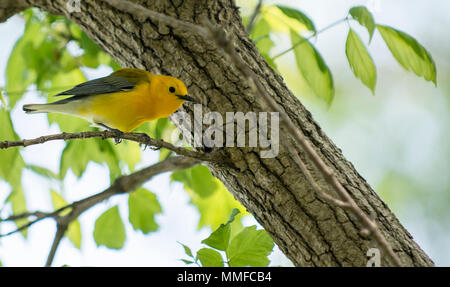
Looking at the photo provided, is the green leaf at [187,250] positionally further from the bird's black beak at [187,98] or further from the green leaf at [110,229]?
the green leaf at [110,229]

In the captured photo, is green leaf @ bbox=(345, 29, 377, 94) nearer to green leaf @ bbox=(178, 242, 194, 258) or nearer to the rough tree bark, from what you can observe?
the rough tree bark

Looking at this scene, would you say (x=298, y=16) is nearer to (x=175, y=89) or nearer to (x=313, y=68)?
(x=313, y=68)

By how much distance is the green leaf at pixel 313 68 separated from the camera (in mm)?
2623

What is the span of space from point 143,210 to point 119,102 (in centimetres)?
107

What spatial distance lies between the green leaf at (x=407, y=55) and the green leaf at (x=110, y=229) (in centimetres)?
219

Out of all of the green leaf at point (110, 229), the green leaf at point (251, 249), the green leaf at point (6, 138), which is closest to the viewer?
the green leaf at point (251, 249)

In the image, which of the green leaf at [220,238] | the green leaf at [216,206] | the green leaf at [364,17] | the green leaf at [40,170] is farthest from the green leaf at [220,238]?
the green leaf at [40,170]

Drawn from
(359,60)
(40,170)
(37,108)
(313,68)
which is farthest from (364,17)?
(40,170)

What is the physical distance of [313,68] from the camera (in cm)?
264

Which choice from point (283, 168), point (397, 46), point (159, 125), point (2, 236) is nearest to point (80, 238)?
point (159, 125)

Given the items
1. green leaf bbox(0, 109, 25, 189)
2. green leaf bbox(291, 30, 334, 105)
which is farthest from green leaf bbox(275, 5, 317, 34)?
green leaf bbox(0, 109, 25, 189)

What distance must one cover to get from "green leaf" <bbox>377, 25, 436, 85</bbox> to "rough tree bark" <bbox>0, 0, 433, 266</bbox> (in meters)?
0.60
